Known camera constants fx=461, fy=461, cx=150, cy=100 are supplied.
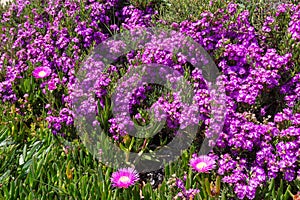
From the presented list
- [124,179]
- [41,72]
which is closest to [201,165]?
[124,179]

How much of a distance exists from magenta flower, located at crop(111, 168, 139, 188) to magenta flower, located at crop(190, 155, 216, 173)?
0.44 meters

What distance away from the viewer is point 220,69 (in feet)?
13.8

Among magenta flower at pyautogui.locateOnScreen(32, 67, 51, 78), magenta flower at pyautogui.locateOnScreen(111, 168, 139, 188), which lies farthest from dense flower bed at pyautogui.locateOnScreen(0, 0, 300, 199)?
magenta flower at pyautogui.locateOnScreen(111, 168, 139, 188)

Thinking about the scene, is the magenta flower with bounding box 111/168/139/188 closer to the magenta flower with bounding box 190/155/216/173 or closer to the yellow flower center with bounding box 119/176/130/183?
the yellow flower center with bounding box 119/176/130/183

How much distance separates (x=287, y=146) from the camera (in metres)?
3.24

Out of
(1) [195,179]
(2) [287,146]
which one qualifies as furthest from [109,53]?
(2) [287,146]

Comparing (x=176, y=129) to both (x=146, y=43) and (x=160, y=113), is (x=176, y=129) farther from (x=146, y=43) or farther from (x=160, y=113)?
(x=146, y=43)

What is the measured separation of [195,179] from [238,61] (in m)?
1.29

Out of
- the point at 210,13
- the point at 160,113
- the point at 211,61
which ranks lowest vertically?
the point at 160,113

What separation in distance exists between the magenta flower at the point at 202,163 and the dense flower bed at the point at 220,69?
7 cm

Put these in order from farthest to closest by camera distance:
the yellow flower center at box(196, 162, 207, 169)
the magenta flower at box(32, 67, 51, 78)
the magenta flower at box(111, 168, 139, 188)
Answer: the magenta flower at box(32, 67, 51, 78)
the yellow flower center at box(196, 162, 207, 169)
the magenta flower at box(111, 168, 139, 188)

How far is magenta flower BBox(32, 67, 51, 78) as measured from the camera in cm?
455

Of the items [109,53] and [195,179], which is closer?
[195,179]

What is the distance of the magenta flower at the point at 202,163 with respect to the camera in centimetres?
330
